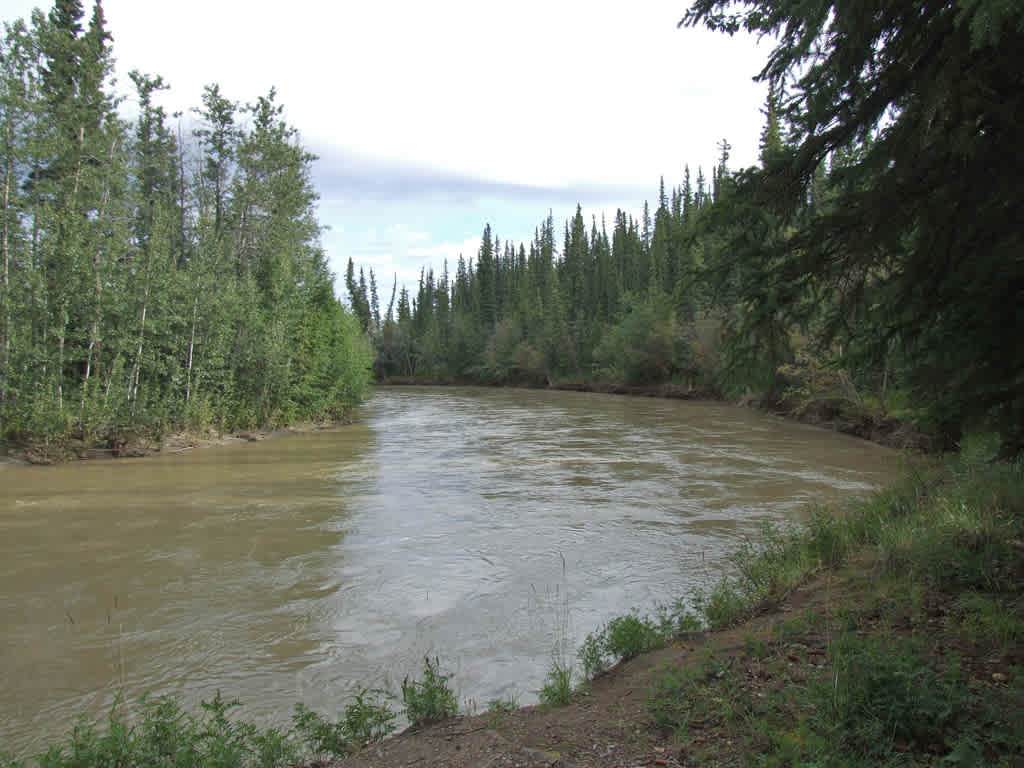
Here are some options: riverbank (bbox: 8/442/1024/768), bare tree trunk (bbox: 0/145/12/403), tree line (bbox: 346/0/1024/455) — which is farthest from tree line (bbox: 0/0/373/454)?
tree line (bbox: 346/0/1024/455)

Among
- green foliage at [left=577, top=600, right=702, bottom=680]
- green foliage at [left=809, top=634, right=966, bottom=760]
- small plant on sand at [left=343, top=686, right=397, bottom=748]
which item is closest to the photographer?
green foliage at [left=809, top=634, right=966, bottom=760]

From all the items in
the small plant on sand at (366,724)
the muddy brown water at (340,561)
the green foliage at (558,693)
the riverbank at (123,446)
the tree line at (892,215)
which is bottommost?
the muddy brown water at (340,561)

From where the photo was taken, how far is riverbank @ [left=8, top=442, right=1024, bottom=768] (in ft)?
9.78

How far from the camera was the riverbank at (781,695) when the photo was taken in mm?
2980

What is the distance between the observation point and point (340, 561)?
9.12 metres

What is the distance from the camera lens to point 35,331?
54.5 ft

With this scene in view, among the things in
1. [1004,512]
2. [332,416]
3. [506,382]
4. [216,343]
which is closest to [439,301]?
[506,382]

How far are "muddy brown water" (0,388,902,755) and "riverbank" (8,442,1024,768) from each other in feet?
2.59

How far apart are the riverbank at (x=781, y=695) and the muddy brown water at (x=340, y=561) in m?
0.79

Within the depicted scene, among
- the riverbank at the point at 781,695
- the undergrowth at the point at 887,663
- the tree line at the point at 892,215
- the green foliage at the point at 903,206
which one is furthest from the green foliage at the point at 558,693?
the green foliage at the point at 903,206

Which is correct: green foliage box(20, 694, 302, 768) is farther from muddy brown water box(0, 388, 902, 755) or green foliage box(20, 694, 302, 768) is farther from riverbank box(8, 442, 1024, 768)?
muddy brown water box(0, 388, 902, 755)

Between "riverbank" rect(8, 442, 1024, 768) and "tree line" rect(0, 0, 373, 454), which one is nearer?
"riverbank" rect(8, 442, 1024, 768)

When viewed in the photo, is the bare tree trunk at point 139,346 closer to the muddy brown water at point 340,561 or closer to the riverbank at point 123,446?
the riverbank at point 123,446

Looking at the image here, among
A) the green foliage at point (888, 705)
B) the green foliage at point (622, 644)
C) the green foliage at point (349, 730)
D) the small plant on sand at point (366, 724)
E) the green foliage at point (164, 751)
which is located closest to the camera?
the green foliage at point (888, 705)
